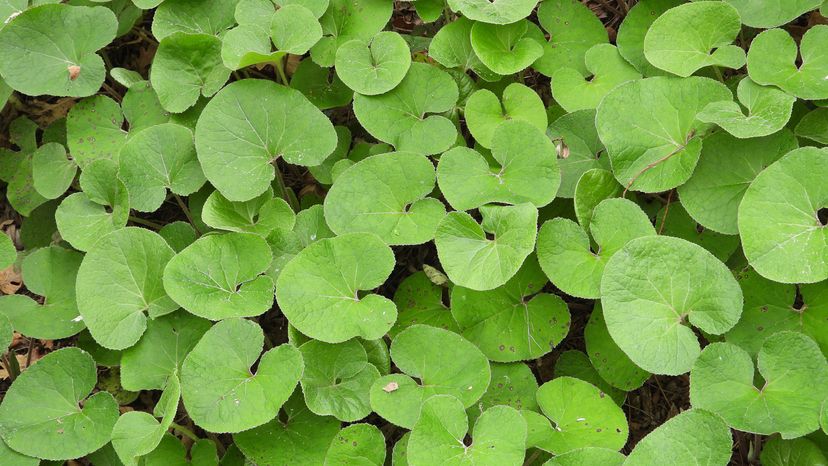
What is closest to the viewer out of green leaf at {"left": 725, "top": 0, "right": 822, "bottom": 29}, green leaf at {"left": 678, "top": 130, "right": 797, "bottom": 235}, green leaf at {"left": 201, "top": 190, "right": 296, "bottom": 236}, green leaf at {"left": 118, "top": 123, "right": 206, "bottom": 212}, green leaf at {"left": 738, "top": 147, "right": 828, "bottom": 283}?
green leaf at {"left": 738, "top": 147, "right": 828, "bottom": 283}

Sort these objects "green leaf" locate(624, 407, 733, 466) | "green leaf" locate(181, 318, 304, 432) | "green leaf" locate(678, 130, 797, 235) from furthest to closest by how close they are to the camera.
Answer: "green leaf" locate(678, 130, 797, 235) < "green leaf" locate(181, 318, 304, 432) < "green leaf" locate(624, 407, 733, 466)

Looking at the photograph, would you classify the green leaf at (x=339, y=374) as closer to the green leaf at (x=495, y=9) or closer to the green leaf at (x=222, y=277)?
the green leaf at (x=222, y=277)

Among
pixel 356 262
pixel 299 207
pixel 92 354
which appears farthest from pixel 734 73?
Result: pixel 92 354

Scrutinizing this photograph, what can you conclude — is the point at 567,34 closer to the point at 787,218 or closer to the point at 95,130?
the point at 787,218

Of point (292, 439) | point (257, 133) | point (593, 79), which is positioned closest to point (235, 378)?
point (292, 439)

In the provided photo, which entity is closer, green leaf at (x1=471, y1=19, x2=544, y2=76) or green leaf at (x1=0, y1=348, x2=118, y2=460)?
green leaf at (x1=0, y1=348, x2=118, y2=460)

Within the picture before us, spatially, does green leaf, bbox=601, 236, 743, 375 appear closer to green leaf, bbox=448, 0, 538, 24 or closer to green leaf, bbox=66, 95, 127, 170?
green leaf, bbox=448, 0, 538, 24

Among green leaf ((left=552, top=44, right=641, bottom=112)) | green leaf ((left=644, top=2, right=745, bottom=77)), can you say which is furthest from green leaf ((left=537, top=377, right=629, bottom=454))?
green leaf ((left=644, top=2, right=745, bottom=77))
